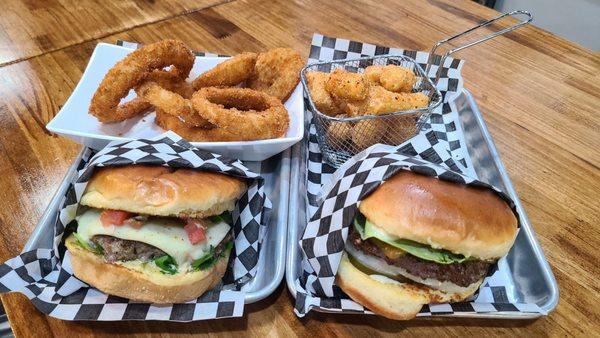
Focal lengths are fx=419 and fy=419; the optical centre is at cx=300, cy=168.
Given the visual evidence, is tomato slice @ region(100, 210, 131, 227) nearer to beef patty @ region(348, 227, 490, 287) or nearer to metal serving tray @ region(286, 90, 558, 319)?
metal serving tray @ region(286, 90, 558, 319)

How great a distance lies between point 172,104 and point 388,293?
3.39ft

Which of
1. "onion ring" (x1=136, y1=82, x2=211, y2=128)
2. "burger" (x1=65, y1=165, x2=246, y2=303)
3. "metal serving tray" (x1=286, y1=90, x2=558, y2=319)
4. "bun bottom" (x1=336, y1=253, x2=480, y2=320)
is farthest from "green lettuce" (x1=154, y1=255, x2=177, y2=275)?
"onion ring" (x1=136, y1=82, x2=211, y2=128)

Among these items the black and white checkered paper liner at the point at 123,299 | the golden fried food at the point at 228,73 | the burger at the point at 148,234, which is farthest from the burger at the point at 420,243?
the golden fried food at the point at 228,73

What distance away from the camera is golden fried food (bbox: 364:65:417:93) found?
1.71m

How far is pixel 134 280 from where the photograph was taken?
1152 millimetres

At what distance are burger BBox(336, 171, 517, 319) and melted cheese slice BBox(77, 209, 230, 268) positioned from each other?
0.45 metres

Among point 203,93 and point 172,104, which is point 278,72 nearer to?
point 203,93

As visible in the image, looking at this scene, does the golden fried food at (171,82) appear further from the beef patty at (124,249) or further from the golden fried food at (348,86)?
the beef patty at (124,249)

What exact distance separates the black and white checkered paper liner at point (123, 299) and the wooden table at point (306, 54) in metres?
0.05

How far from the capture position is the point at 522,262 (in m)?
1.45

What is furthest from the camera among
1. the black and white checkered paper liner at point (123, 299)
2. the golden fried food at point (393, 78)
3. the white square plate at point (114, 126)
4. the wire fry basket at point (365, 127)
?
the golden fried food at point (393, 78)

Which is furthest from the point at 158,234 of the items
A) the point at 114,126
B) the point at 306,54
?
the point at 306,54

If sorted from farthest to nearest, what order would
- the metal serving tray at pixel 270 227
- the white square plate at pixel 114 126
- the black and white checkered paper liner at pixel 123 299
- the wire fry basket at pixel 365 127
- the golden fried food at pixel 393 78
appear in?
the golden fried food at pixel 393 78
the wire fry basket at pixel 365 127
the white square plate at pixel 114 126
the metal serving tray at pixel 270 227
the black and white checkered paper liner at pixel 123 299

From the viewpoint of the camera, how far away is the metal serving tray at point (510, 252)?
4.26 ft
